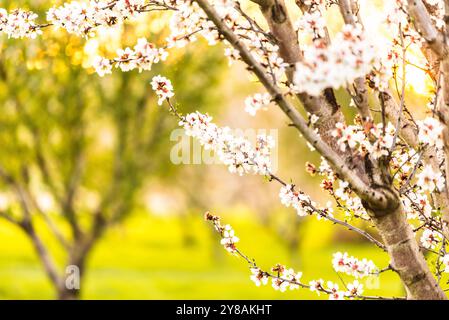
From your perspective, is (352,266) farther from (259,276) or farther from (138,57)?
(138,57)

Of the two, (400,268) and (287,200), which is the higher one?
(287,200)

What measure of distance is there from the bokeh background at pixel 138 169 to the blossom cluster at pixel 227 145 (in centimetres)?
14

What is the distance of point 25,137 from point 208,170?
16.6m

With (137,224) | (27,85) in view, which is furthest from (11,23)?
(137,224)

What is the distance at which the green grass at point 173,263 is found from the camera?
20.5m

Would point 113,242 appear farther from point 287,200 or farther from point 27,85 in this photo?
point 287,200

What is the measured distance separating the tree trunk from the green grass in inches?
560

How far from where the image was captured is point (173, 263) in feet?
97.3

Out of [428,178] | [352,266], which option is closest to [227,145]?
[352,266]

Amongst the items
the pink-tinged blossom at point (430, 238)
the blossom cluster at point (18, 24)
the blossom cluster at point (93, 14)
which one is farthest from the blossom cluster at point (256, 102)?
the pink-tinged blossom at point (430, 238)

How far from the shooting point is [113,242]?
35.4 meters

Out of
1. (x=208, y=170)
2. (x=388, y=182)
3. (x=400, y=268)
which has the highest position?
(x=208, y=170)

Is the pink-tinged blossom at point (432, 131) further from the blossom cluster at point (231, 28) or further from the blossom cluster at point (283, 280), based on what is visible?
the blossom cluster at point (283, 280)

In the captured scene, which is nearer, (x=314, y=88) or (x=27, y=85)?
(x=314, y=88)
